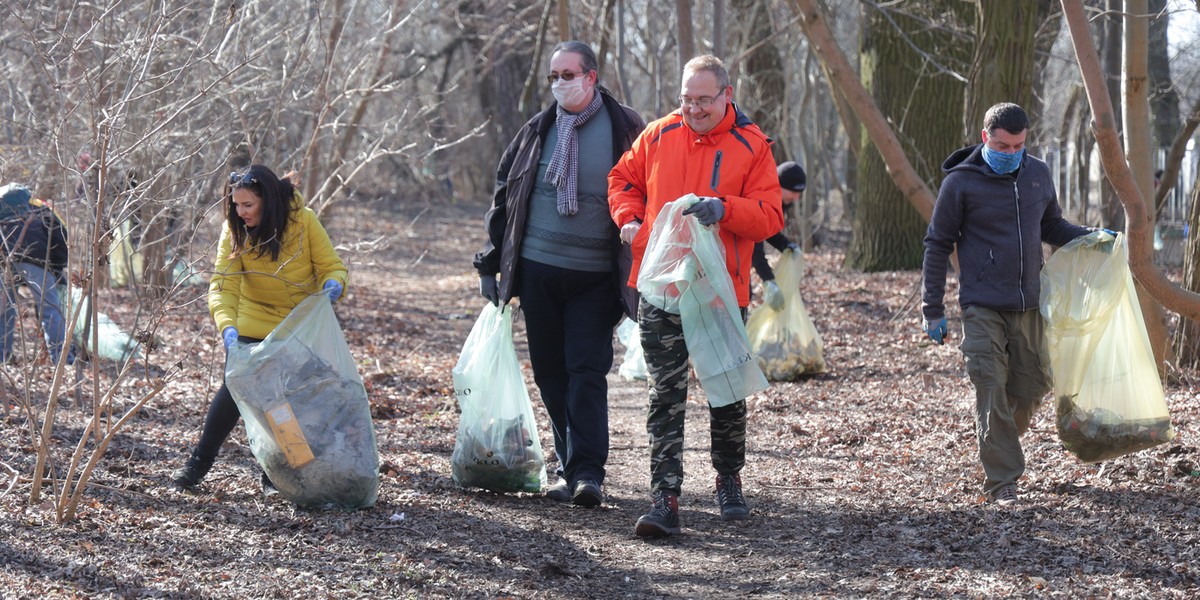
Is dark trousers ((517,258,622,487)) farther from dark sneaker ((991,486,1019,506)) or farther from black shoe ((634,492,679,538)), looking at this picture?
dark sneaker ((991,486,1019,506))

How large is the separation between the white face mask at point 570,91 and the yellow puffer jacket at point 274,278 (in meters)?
1.06

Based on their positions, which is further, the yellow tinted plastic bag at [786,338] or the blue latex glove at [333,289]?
the yellow tinted plastic bag at [786,338]

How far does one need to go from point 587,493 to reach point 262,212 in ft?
5.40

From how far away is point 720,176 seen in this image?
410 centimetres

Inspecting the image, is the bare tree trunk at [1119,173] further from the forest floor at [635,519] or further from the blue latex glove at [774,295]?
the blue latex glove at [774,295]

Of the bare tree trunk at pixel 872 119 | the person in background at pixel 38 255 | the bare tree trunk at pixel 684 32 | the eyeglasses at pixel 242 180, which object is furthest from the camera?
the bare tree trunk at pixel 684 32

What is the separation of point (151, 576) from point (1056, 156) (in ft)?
61.5

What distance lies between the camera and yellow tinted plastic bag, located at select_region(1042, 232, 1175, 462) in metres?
4.20

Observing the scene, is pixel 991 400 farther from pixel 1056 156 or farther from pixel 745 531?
pixel 1056 156


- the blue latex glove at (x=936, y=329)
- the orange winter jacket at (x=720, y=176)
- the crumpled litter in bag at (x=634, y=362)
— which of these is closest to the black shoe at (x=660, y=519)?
the orange winter jacket at (x=720, y=176)

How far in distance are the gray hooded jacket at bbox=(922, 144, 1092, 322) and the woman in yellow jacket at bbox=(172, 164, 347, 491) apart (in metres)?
2.28

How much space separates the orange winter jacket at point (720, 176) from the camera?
4.07 meters

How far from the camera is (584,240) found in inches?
177

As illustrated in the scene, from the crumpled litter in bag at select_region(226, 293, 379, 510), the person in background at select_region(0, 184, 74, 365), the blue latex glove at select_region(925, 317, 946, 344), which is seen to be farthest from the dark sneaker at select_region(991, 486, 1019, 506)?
the person in background at select_region(0, 184, 74, 365)
